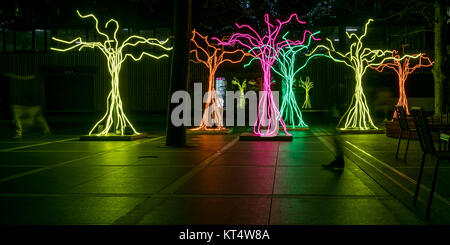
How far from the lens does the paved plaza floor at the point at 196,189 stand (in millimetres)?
5496

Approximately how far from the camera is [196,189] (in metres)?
7.17

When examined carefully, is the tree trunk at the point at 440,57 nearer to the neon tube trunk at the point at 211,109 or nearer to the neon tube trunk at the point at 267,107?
the neon tube trunk at the point at 267,107

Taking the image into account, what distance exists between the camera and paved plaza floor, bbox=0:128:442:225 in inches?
216

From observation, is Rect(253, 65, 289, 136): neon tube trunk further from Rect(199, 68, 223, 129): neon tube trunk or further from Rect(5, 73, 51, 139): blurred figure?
Rect(5, 73, 51, 139): blurred figure

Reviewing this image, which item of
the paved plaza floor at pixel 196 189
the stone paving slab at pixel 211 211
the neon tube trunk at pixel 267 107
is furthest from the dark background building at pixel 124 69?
the stone paving slab at pixel 211 211

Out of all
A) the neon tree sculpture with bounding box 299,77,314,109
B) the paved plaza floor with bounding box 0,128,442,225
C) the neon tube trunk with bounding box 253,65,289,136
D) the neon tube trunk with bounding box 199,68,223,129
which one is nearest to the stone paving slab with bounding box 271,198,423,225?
the paved plaza floor with bounding box 0,128,442,225

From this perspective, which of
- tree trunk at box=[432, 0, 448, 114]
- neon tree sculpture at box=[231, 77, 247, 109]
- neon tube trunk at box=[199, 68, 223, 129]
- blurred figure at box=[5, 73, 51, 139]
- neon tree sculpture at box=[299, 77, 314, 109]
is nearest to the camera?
tree trunk at box=[432, 0, 448, 114]

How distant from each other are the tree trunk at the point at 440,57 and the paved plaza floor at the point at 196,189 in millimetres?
5714

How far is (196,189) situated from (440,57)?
13.0 meters

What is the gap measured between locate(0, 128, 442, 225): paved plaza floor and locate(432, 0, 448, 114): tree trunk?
5714 millimetres

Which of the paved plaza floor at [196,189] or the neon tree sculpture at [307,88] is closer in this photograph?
the paved plaza floor at [196,189]

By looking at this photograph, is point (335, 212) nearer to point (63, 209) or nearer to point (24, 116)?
point (63, 209)

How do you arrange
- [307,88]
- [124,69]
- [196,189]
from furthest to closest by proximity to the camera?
1. [307,88]
2. [124,69]
3. [196,189]

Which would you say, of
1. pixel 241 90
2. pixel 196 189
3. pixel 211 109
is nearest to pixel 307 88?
pixel 241 90
